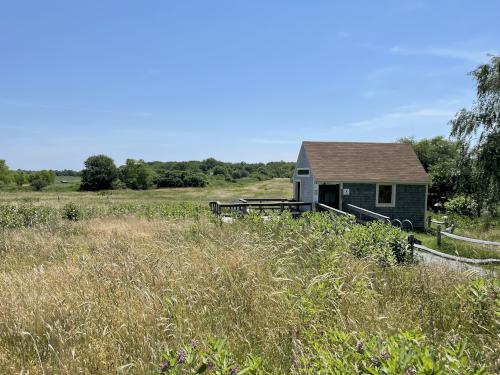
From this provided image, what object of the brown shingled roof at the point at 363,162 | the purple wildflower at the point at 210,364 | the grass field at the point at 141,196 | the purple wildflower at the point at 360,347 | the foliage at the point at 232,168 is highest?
the foliage at the point at 232,168

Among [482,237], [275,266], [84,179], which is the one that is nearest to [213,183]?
[84,179]

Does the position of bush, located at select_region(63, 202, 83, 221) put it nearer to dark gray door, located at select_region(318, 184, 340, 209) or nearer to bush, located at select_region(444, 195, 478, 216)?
dark gray door, located at select_region(318, 184, 340, 209)

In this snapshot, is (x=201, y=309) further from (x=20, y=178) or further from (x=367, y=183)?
(x=20, y=178)

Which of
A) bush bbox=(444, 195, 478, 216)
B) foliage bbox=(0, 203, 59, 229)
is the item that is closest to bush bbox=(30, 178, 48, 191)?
foliage bbox=(0, 203, 59, 229)

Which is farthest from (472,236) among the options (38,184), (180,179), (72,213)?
(38,184)

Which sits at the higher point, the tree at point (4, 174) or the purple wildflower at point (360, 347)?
the tree at point (4, 174)

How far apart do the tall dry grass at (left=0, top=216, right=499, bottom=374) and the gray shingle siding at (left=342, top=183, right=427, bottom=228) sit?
16.4 meters

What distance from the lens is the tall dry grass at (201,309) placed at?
9.25 feet

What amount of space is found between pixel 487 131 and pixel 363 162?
22.6ft

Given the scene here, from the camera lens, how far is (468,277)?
4.87 m

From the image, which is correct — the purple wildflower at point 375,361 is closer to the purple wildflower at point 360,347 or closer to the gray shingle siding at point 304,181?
the purple wildflower at point 360,347

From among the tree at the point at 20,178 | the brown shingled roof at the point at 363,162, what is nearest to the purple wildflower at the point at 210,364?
the brown shingled roof at the point at 363,162

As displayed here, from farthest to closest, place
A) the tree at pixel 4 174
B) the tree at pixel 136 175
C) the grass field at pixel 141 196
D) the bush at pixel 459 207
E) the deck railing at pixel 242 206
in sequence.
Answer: the tree at pixel 4 174
the tree at pixel 136 175
the grass field at pixel 141 196
the bush at pixel 459 207
the deck railing at pixel 242 206

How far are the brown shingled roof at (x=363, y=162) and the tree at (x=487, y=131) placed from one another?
455 cm
